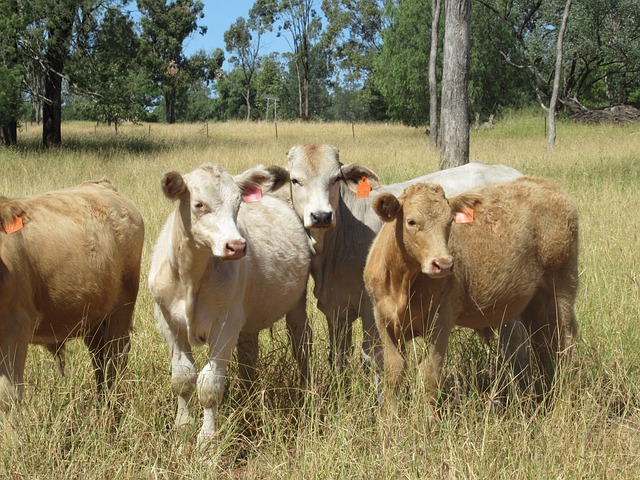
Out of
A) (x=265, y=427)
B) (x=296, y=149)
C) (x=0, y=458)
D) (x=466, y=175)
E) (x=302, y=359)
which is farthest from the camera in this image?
(x=466, y=175)

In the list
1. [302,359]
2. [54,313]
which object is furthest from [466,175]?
[54,313]

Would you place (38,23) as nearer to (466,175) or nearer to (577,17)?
(466,175)

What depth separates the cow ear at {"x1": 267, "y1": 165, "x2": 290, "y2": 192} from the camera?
5312 millimetres

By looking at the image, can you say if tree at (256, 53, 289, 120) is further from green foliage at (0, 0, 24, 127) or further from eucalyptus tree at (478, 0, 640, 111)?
green foliage at (0, 0, 24, 127)

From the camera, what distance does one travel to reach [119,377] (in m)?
4.55

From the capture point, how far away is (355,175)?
221 inches

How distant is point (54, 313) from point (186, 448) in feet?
4.56

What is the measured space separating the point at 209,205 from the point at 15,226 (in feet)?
3.92

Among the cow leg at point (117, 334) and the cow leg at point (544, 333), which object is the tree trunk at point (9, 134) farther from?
the cow leg at point (544, 333)

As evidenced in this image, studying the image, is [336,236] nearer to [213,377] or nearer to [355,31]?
[213,377]

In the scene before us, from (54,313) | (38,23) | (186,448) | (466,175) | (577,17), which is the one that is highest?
(577,17)

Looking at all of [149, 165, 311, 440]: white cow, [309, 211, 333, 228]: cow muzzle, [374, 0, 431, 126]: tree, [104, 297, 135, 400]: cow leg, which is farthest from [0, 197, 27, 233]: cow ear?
[374, 0, 431, 126]: tree

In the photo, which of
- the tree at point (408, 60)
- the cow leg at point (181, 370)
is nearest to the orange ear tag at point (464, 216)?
the cow leg at point (181, 370)

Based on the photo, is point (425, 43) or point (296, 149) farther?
point (425, 43)
